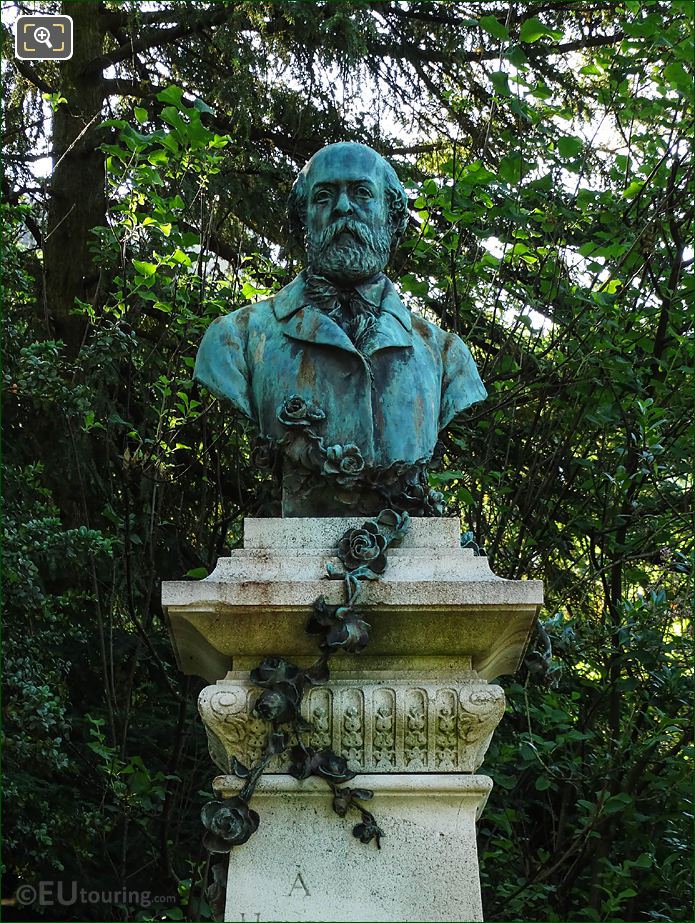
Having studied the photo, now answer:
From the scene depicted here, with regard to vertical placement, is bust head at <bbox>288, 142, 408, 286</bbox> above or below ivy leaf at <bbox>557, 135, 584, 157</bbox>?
below

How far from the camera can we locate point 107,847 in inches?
263

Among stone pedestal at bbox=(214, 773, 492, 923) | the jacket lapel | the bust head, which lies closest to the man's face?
the bust head

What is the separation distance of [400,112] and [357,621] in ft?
18.9

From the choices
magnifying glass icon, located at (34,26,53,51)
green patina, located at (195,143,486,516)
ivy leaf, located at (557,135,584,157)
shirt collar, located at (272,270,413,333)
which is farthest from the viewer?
magnifying glass icon, located at (34,26,53,51)

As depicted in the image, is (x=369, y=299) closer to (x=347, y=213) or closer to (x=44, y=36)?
(x=347, y=213)

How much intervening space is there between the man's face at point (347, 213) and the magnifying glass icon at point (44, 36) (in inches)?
167

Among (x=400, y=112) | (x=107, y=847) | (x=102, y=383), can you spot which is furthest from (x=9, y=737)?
(x=400, y=112)

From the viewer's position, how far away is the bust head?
3.97 meters

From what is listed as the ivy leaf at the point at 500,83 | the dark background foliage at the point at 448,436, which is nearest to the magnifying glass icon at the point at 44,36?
the dark background foliage at the point at 448,436

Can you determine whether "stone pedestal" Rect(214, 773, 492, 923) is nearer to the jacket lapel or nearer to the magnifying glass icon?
the jacket lapel

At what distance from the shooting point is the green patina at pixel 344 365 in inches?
152

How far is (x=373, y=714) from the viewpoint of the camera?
3.53 meters

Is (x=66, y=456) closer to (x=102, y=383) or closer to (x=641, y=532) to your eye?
(x=102, y=383)

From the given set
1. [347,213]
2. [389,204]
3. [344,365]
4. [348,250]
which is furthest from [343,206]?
[344,365]
